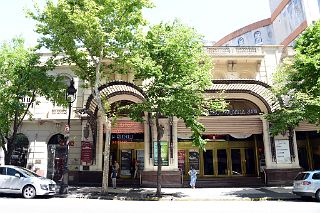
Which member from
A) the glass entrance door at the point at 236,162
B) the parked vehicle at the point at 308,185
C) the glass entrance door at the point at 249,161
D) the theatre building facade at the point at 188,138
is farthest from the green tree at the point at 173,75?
the glass entrance door at the point at 249,161

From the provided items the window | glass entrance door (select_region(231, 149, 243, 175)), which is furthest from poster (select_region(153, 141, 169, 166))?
the window

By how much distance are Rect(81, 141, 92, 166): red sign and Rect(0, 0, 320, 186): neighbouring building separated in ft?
0.23

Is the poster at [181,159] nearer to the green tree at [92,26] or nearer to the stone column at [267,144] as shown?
the stone column at [267,144]

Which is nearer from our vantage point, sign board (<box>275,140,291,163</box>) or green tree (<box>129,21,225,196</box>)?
green tree (<box>129,21,225,196</box>)

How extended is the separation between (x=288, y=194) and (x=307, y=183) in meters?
2.17

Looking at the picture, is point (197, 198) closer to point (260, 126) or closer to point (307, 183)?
point (307, 183)

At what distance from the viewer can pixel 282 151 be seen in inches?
782

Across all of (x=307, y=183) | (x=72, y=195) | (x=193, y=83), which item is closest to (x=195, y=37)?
(x=193, y=83)

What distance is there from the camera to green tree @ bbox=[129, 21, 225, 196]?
14797 mm

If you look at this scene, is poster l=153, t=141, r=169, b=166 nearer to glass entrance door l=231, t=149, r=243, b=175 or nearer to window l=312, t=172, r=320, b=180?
glass entrance door l=231, t=149, r=243, b=175

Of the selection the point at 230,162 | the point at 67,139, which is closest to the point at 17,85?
the point at 67,139

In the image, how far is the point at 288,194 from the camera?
15.3m

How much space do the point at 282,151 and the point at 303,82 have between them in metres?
5.84

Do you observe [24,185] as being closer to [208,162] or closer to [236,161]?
[208,162]
